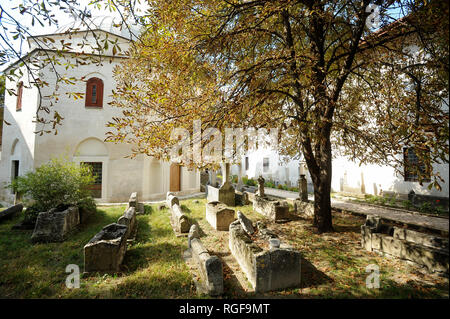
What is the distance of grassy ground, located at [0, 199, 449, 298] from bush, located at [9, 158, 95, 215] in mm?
1376

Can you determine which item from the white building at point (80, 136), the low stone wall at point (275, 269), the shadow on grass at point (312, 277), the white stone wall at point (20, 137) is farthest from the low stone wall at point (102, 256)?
the white stone wall at point (20, 137)

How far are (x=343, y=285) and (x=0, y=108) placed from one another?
905 inches

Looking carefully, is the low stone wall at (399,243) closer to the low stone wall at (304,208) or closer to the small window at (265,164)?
the low stone wall at (304,208)

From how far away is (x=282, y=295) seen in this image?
3.56 meters

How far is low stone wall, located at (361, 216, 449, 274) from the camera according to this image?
12.1 ft

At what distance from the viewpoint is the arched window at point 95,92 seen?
44.9 ft

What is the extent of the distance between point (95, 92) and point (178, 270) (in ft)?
44.8

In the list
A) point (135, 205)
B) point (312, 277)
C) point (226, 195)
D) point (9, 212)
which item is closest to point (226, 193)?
point (226, 195)

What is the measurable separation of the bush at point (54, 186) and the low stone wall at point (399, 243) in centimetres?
1026

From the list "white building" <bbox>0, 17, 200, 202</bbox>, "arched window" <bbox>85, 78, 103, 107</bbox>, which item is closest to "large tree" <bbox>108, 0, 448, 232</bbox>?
"white building" <bbox>0, 17, 200, 202</bbox>

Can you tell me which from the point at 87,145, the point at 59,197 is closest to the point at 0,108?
the point at 87,145
